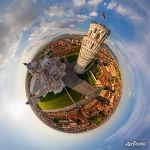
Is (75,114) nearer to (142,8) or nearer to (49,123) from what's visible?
(49,123)

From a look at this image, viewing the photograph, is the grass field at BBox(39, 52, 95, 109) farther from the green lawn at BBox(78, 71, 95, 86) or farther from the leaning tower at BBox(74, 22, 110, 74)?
the leaning tower at BBox(74, 22, 110, 74)

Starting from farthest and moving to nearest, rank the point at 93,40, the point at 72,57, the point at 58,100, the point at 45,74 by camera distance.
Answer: the point at 72,57
the point at 58,100
the point at 93,40
the point at 45,74

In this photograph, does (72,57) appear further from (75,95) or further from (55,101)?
(55,101)

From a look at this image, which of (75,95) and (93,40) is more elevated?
(93,40)

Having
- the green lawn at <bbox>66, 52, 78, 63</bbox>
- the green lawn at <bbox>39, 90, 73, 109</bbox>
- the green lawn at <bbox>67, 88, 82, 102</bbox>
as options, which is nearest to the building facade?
the green lawn at <bbox>39, 90, 73, 109</bbox>

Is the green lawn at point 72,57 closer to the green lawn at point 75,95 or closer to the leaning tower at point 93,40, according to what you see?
the green lawn at point 75,95

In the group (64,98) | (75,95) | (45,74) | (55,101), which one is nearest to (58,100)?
(55,101)

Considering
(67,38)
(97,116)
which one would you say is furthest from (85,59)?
(97,116)

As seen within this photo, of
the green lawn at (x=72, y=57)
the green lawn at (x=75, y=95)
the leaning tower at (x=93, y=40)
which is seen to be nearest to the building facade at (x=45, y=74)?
the leaning tower at (x=93, y=40)

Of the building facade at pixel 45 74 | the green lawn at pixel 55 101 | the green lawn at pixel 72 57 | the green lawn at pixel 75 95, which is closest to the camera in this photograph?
the building facade at pixel 45 74
